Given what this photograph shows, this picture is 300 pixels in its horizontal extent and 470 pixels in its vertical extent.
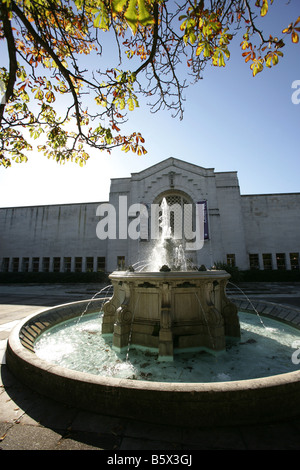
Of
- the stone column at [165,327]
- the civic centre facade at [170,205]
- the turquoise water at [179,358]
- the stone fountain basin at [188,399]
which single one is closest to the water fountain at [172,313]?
the stone column at [165,327]

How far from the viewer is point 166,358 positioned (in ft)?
13.7

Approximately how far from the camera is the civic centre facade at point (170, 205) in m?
24.4

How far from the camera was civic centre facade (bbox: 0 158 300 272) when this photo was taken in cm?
2439

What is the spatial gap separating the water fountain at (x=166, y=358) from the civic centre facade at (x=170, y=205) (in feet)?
58.9

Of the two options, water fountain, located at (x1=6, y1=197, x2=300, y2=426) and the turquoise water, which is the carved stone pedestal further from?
the turquoise water

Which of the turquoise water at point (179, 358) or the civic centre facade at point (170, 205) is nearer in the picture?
the turquoise water at point (179, 358)

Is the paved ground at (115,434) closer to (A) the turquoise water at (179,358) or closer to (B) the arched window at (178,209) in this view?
(A) the turquoise water at (179,358)

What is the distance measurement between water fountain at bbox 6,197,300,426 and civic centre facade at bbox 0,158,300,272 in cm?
1794

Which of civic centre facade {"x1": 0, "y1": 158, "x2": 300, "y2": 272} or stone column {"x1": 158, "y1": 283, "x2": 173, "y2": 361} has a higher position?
civic centre facade {"x1": 0, "y1": 158, "x2": 300, "y2": 272}

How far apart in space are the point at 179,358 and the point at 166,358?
0.95ft

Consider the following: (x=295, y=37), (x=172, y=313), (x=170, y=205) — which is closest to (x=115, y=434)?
(x=172, y=313)

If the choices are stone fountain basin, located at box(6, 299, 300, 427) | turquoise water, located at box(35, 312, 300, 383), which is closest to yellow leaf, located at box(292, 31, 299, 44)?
stone fountain basin, located at box(6, 299, 300, 427)

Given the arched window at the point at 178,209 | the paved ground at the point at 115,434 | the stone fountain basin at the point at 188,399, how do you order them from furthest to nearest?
the arched window at the point at 178,209, the stone fountain basin at the point at 188,399, the paved ground at the point at 115,434
